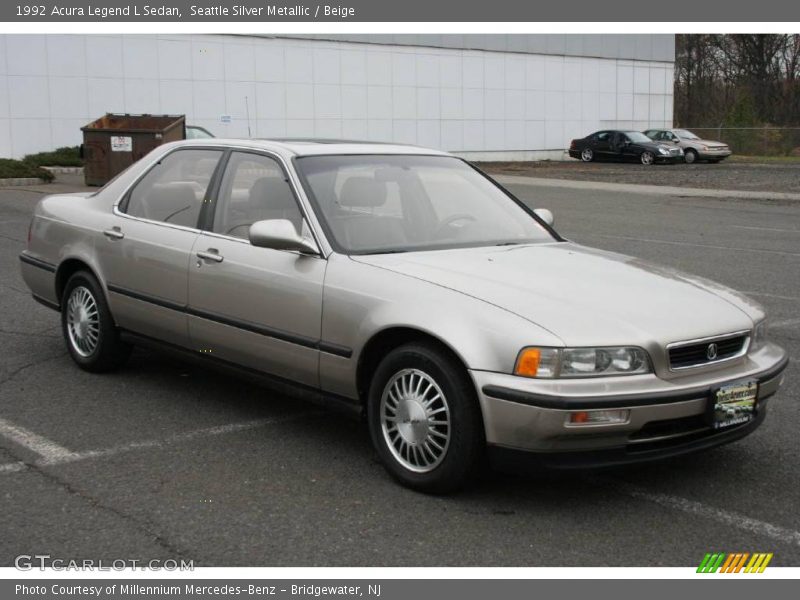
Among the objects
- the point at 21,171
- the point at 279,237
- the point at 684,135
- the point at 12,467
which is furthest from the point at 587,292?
the point at 684,135

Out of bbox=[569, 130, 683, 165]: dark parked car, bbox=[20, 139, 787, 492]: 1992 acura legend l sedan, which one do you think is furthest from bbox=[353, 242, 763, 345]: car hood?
bbox=[569, 130, 683, 165]: dark parked car

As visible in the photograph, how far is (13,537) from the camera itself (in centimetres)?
409

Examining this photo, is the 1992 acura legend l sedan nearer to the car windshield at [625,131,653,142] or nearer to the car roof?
the car roof

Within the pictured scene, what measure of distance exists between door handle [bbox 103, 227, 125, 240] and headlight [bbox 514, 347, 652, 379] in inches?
122

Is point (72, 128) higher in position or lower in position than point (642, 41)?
lower

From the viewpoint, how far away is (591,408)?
4.13 meters

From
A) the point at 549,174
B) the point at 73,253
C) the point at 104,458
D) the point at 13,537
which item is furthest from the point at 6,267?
the point at 549,174

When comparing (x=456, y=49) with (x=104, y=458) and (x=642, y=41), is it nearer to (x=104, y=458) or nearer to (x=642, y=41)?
(x=642, y=41)

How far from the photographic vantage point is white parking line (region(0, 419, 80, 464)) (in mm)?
5086

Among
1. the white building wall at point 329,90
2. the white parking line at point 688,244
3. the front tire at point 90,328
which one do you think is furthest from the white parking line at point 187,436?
the white building wall at point 329,90

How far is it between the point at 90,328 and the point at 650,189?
70.2 feet

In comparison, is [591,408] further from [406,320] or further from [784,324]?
[784,324]

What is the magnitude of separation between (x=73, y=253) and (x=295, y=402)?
5.90ft

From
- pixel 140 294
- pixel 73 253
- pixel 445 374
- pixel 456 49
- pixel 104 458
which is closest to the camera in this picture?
pixel 445 374
